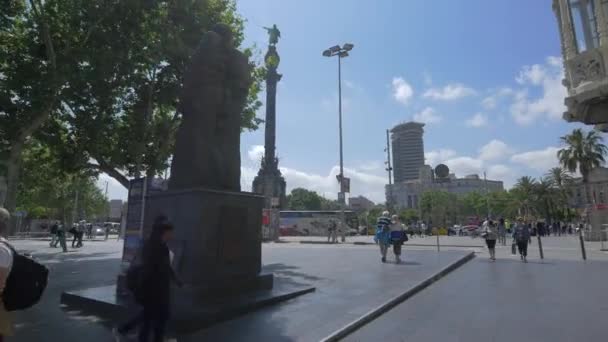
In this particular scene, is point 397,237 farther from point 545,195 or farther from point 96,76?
point 545,195

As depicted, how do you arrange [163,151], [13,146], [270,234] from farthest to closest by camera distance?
1. [270,234]
2. [163,151]
3. [13,146]

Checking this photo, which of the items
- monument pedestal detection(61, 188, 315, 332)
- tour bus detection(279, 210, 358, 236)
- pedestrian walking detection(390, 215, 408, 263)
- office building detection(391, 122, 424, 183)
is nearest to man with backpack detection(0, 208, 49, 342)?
monument pedestal detection(61, 188, 315, 332)

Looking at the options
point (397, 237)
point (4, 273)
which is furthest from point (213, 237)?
point (397, 237)

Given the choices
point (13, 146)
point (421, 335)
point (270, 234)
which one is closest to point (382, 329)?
point (421, 335)

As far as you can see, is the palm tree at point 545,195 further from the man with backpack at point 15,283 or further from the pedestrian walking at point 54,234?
the man with backpack at point 15,283

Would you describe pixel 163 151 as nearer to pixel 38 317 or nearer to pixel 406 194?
pixel 38 317

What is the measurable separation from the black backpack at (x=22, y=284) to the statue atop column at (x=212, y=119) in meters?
3.80

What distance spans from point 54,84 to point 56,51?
2.96 meters

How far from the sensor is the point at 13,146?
12.6 meters

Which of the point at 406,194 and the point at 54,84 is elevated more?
the point at 406,194

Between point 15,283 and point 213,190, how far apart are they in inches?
138

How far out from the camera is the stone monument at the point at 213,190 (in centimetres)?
586

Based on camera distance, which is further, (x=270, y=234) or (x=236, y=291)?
(x=270, y=234)

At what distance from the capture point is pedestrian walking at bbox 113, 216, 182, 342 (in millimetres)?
3846
